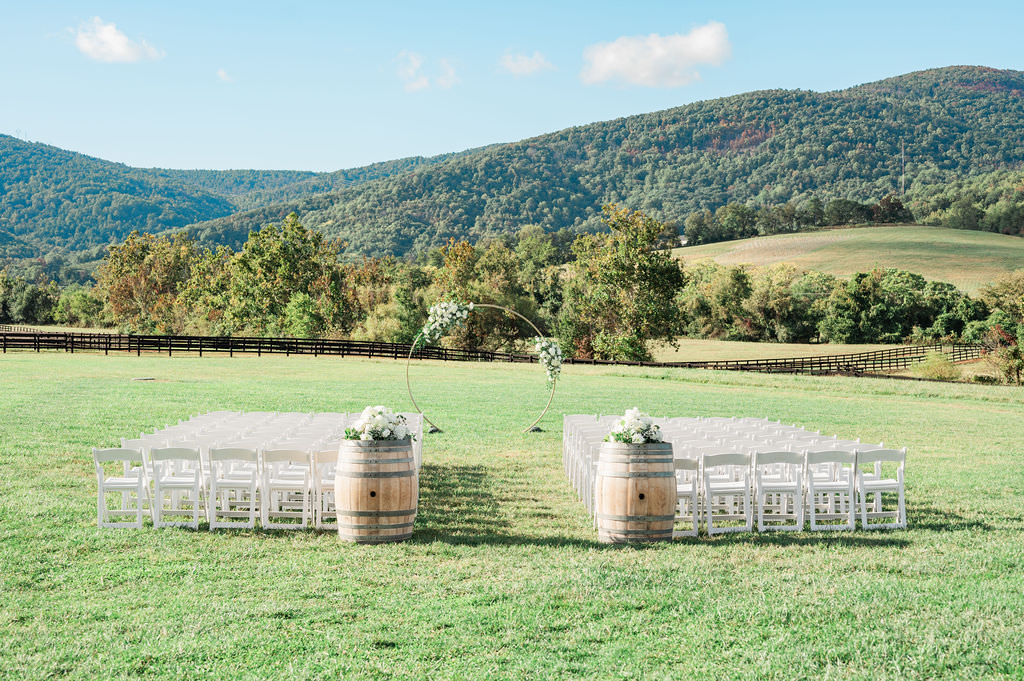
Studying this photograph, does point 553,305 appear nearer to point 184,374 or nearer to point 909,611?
point 184,374

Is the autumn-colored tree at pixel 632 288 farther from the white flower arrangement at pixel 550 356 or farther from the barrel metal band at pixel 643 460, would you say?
the barrel metal band at pixel 643 460

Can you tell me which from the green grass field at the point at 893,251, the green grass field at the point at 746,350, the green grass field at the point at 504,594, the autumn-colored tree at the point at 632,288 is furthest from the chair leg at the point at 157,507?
the green grass field at the point at 893,251

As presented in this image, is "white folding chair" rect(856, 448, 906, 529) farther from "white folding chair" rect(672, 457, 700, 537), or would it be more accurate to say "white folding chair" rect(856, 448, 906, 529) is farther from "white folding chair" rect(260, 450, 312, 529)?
"white folding chair" rect(260, 450, 312, 529)

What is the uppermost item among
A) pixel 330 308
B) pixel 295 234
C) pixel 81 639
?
pixel 295 234

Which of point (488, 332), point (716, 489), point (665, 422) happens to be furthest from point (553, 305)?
point (716, 489)

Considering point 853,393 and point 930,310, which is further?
point 930,310

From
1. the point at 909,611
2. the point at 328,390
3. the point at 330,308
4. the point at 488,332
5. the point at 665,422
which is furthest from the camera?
the point at 330,308

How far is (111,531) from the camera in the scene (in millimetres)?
9094

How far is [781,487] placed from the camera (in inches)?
388

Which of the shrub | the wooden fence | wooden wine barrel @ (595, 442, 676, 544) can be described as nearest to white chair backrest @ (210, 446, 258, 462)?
wooden wine barrel @ (595, 442, 676, 544)

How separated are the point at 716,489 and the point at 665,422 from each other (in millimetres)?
5639

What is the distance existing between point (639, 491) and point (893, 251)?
116654 millimetres

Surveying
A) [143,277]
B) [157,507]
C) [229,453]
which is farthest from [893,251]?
[157,507]

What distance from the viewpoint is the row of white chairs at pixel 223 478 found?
9289mm
